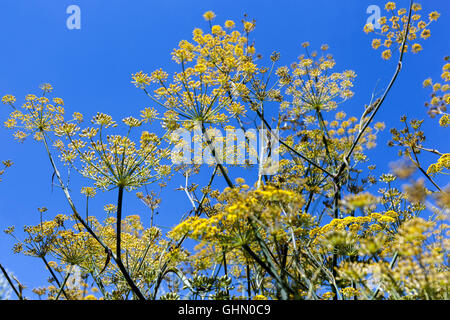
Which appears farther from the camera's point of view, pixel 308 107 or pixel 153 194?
pixel 308 107

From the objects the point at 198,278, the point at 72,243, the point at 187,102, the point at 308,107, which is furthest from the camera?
the point at 308,107

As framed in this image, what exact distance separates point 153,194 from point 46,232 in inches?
110

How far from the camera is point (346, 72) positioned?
946 centimetres

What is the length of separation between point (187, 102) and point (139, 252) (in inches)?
176

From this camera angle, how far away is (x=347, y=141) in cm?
927

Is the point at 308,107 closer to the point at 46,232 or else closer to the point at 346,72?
the point at 346,72
